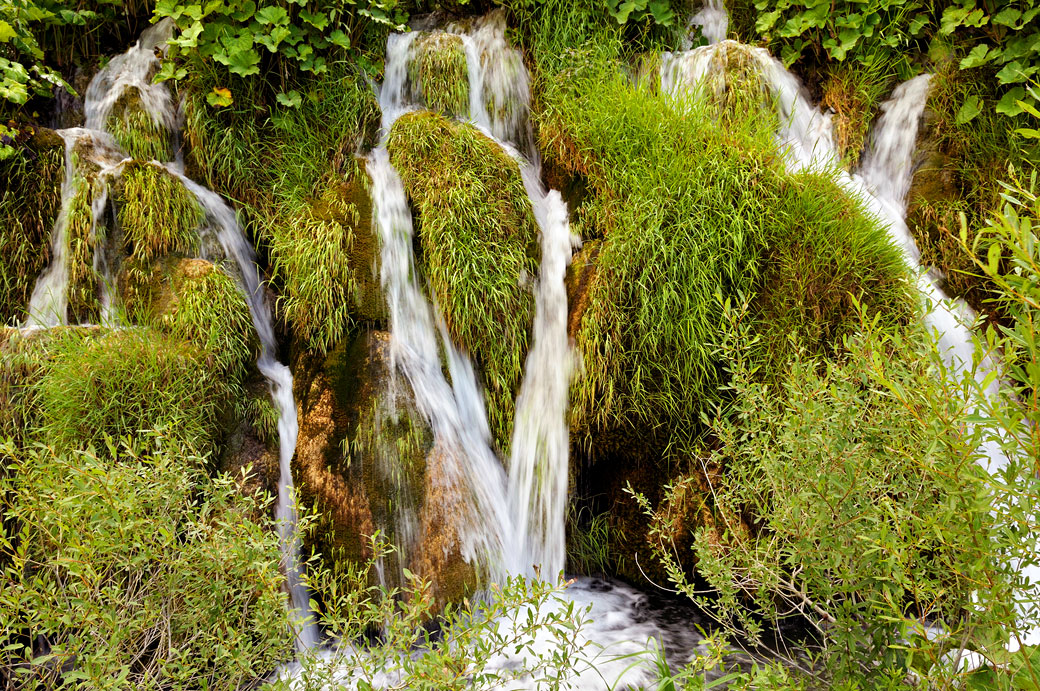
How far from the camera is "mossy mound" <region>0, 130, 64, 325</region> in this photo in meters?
3.87

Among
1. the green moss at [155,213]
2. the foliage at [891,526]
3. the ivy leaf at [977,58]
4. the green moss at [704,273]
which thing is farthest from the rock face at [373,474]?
the ivy leaf at [977,58]

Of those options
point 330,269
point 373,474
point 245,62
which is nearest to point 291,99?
point 245,62

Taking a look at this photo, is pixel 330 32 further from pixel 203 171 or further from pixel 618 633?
pixel 618 633

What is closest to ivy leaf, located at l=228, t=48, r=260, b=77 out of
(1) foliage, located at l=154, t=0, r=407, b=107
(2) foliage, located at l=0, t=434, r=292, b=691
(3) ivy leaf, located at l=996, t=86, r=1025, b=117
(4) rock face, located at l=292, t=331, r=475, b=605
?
(1) foliage, located at l=154, t=0, r=407, b=107

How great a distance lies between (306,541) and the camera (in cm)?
336

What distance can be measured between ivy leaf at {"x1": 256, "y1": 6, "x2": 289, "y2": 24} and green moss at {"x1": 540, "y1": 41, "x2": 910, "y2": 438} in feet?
8.96

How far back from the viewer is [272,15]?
438 centimetres

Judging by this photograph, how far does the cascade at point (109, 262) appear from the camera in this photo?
142 inches

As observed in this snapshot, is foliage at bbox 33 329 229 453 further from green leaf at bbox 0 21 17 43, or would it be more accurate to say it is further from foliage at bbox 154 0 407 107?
green leaf at bbox 0 21 17 43

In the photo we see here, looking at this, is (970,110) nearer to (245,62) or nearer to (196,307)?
(245,62)

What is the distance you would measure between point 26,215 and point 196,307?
142 cm

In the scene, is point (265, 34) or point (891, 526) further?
point (265, 34)

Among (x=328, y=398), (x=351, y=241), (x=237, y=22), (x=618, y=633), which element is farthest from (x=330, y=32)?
(x=618, y=633)

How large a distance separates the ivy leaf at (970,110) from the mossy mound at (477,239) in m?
2.88
